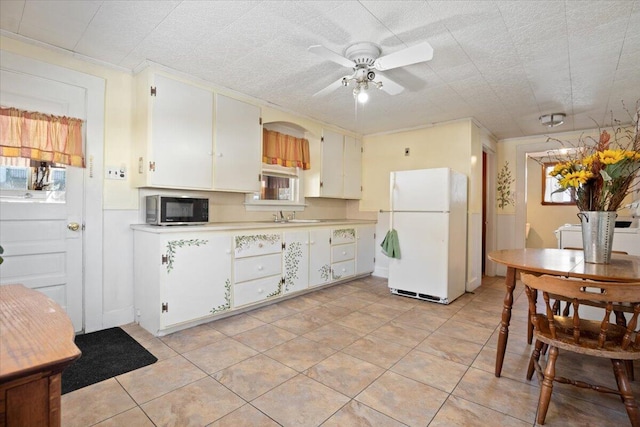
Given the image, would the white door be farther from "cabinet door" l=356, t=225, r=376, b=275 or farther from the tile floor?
"cabinet door" l=356, t=225, r=376, b=275

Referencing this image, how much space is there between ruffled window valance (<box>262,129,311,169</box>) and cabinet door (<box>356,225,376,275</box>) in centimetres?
131

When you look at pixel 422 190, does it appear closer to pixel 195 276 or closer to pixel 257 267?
pixel 257 267

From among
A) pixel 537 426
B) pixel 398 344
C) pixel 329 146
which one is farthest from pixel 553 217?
pixel 537 426

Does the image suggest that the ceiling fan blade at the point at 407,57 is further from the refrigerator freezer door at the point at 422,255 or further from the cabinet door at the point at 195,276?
the cabinet door at the point at 195,276

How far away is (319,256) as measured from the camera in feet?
13.5

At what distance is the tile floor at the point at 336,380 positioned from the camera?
1700 millimetres

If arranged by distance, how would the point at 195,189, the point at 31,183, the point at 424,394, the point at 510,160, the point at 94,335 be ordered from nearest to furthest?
1. the point at 424,394
2. the point at 31,183
3. the point at 94,335
4. the point at 195,189
5. the point at 510,160

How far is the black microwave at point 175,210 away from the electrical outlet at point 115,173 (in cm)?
30

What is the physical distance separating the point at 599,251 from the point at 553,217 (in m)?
5.30

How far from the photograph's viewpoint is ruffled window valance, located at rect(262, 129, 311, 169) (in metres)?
4.16

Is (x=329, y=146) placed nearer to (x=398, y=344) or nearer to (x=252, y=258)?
(x=252, y=258)

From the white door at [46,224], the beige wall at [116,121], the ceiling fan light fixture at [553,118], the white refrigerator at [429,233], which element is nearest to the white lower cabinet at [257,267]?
the beige wall at [116,121]

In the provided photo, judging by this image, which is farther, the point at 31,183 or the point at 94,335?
the point at 94,335

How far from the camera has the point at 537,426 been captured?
1.63 m
